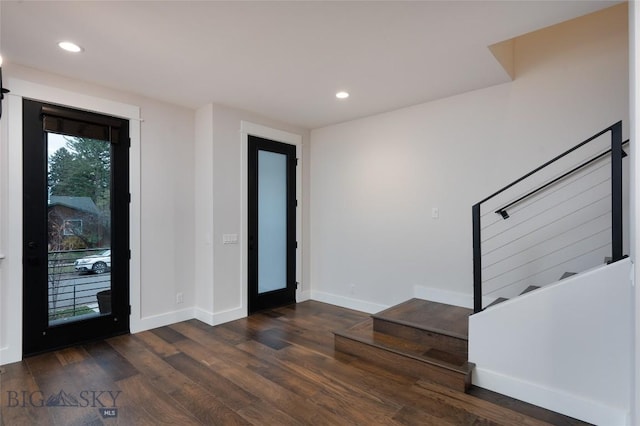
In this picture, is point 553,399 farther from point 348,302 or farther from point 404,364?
point 348,302

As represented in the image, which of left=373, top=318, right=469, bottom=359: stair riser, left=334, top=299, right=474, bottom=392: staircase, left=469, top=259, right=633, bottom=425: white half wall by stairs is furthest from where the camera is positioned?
left=373, top=318, right=469, bottom=359: stair riser

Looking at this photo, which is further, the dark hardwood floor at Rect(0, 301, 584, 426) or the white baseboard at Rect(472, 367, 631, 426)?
the dark hardwood floor at Rect(0, 301, 584, 426)

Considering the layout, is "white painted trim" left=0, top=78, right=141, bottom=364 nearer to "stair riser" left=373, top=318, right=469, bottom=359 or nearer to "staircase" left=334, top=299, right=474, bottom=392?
"staircase" left=334, top=299, right=474, bottom=392

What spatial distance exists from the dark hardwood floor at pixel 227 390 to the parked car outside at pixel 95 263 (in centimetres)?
79

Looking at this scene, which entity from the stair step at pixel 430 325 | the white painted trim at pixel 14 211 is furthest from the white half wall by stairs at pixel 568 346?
the white painted trim at pixel 14 211

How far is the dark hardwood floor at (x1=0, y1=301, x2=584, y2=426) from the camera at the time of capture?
2.26 m

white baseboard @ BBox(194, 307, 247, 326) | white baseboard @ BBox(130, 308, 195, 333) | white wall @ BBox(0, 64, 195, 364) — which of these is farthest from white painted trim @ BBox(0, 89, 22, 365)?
white baseboard @ BBox(194, 307, 247, 326)

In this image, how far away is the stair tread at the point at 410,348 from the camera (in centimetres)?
271

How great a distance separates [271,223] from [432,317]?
2543mm

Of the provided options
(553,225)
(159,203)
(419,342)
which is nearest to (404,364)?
(419,342)

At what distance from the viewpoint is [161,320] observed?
403 centimetres

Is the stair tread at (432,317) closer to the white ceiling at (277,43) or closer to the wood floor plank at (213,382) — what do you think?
the wood floor plank at (213,382)

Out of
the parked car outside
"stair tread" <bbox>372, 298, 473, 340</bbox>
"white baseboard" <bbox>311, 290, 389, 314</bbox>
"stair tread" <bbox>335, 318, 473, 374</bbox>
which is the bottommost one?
"white baseboard" <bbox>311, 290, 389, 314</bbox>

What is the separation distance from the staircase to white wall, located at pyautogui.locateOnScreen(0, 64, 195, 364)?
7.31 ft
